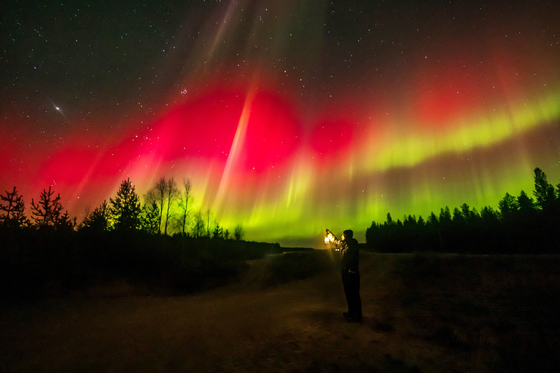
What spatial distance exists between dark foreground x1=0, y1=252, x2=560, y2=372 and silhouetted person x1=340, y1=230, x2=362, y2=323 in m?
0.44

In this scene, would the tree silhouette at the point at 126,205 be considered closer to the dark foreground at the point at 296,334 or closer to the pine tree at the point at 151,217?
the pine tree at the point at 151,217

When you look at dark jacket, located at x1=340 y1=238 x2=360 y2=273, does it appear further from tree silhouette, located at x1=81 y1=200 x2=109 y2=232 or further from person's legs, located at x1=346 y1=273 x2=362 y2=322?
tree silhouette, located at x1=81 y1=200 x2=109 y2=232

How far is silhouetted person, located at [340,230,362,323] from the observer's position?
8062 millimetres

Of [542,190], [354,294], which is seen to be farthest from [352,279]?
[542,190]

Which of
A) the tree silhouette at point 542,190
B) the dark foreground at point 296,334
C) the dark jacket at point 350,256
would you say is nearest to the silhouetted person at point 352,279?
the dark jacket at point 350,256

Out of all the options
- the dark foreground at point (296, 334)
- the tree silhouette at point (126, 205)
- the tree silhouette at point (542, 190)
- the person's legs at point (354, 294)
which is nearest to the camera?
the dark foreground at point (296, 334)

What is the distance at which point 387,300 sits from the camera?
498 inches

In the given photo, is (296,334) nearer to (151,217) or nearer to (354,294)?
(354,294)

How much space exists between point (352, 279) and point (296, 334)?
245cm

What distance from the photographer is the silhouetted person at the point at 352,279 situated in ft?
26.5

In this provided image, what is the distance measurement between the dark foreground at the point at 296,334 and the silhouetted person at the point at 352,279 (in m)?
0.44

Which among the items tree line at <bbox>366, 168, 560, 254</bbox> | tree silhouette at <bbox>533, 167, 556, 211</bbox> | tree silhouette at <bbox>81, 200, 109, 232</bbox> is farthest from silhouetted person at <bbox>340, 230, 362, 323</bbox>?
tree silhouette at <bbox>533, 167, 556, 211</bbox>

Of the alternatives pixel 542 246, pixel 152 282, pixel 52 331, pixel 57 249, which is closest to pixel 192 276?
pixel 152 282

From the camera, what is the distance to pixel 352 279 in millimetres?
8078
